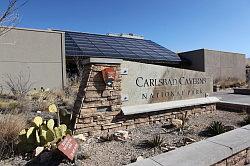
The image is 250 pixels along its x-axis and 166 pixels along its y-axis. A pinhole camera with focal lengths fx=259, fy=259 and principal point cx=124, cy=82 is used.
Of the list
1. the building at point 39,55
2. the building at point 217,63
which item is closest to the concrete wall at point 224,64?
the building at point 217,63

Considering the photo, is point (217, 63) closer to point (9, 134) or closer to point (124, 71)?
point (124, 71)

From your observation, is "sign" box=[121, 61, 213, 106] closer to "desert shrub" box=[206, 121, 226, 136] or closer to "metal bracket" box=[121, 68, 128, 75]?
"metal bracket" box=[121, 68, 128, 75]

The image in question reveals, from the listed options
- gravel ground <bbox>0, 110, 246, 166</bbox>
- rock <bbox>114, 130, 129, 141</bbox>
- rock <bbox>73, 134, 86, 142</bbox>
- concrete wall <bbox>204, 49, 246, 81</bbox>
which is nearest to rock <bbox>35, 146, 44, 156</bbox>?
gravel ground <bbox>0, 110, 246, 166</bbox>

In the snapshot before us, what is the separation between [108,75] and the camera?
5.79m

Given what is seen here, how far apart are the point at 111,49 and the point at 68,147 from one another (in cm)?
1846

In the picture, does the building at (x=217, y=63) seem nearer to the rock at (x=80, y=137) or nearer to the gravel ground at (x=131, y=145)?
the gravel ground at (x=131, y=145)

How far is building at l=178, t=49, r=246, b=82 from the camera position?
84.7 ft

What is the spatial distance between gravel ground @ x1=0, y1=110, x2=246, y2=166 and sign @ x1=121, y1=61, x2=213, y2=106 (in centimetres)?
79

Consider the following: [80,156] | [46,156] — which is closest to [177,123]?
[80,156]

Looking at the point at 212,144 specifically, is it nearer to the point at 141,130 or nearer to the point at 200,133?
the point at 200,133

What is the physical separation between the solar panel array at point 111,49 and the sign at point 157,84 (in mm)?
11841

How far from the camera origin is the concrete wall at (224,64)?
26.0 meters

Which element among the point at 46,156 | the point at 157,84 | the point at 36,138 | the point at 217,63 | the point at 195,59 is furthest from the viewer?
the point at 217,63

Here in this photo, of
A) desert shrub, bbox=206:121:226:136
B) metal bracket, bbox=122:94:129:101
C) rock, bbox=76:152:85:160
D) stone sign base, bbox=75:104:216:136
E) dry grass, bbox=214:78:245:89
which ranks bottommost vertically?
rock, bbox=76:152:85:160
